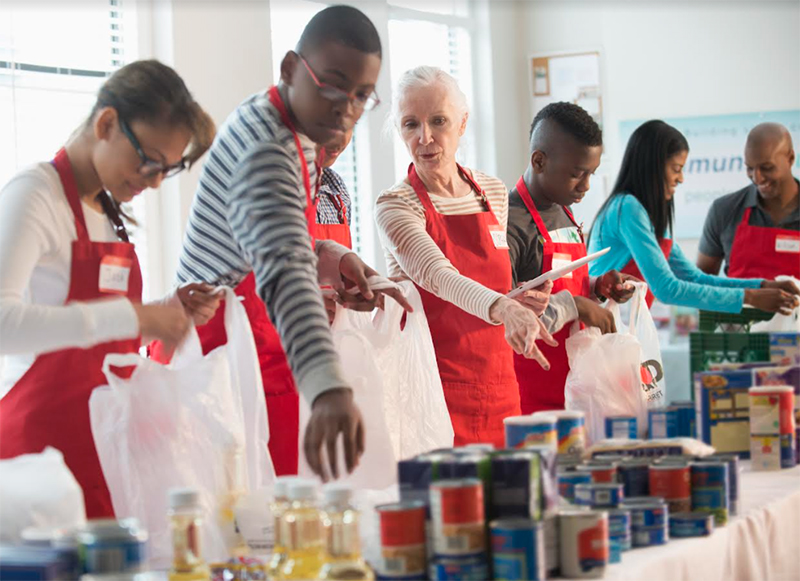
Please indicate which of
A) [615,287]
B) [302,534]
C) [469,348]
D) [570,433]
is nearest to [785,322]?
[615,287]

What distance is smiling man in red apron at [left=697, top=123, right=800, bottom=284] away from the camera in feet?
13.8

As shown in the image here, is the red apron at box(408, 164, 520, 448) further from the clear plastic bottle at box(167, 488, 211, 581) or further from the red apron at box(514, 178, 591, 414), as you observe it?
the clear plastic bottle at box(167, 488, 211, 581)

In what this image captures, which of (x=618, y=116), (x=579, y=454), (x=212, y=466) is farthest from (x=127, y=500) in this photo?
(x=618, y=116)

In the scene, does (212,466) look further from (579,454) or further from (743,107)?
(743,107)

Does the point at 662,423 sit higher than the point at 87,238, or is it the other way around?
the point at 87,238

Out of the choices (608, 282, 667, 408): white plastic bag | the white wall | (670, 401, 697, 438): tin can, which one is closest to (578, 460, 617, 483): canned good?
(670, 401, 697, 438): tin can

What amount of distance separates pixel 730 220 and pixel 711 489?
2.94 meters

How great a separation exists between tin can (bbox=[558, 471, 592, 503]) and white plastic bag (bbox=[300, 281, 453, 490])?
1.34 feet

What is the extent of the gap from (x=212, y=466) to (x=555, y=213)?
1.63 m

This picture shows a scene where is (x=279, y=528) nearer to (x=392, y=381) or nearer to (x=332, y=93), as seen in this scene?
(x=332, y=93)

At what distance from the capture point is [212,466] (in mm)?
1642

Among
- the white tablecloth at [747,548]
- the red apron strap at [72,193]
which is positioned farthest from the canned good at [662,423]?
the red apron strap at [72,193]

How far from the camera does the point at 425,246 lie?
2.50 meters

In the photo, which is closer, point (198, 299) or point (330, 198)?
point (198, 299)
